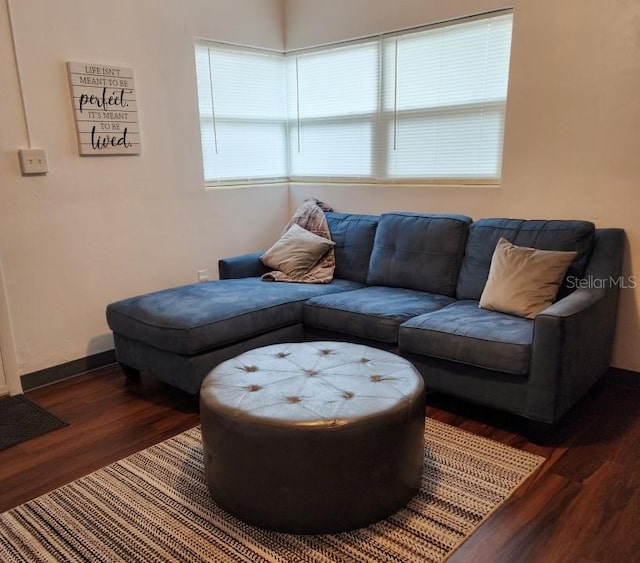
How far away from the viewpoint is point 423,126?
11.6 feet

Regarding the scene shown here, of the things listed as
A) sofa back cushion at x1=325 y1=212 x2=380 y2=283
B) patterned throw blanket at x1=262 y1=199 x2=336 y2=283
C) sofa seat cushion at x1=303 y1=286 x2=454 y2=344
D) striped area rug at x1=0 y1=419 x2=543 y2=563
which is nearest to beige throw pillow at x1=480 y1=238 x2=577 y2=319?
sofa seat cushion at x1=303 y1=286 x2=454 y2=344

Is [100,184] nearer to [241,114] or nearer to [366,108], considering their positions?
[241,114]

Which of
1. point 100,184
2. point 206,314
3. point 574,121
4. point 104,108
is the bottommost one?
point 206,314

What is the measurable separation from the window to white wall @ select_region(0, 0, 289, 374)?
24cm

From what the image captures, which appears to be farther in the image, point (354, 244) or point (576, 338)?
point (354, 244)

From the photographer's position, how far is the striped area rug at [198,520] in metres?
1.66

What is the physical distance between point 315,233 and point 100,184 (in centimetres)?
140

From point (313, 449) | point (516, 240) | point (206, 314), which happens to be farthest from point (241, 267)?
point (313, 449)

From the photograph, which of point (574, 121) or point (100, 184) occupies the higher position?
point (574, 121)

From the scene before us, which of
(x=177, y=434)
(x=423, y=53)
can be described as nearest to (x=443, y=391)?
(x=177, y=434)

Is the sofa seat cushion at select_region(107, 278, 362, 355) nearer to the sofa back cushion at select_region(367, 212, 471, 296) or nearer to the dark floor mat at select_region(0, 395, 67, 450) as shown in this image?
the sofa back cushion at select_region(367, 212, 471, 296)

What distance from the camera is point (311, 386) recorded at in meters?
1.88

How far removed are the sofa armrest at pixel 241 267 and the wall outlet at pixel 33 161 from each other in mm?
1170

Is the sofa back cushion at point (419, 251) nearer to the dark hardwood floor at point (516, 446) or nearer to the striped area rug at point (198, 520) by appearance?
the dark hardwood floor at point (516, 446)
